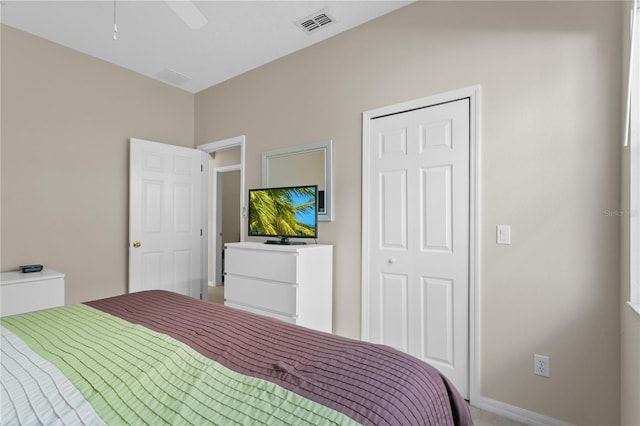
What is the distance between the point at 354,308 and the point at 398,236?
72 cm

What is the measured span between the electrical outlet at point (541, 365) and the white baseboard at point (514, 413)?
0.80 feet

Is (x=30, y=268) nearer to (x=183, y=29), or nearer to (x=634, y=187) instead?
(x=183, y=29)

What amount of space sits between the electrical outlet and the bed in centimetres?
117

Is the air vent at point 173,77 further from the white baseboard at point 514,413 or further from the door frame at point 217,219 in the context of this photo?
the white baseboard at point 514,413

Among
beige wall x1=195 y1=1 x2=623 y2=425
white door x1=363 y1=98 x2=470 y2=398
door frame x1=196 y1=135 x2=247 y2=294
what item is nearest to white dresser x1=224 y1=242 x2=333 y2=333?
white door x1=363 y1=98 x2=470 y2=398

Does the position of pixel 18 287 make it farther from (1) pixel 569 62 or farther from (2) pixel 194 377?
(1) pixel 569 62

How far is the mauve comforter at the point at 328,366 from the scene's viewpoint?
2.77 feet

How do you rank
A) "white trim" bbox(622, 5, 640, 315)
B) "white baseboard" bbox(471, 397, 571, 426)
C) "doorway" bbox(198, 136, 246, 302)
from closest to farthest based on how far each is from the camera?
"white trim" bbox(622, 5, 640, 315), "white baseboard" bbox(471, 397, 571, 426), "doorway" bbox(198, 136, 246, 302)

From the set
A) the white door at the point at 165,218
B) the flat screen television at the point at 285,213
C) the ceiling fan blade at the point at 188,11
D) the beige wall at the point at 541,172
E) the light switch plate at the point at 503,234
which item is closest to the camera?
A: the ceiling fan blade at the point at 188,11

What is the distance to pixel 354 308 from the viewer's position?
2.64 meters

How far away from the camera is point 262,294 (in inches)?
103

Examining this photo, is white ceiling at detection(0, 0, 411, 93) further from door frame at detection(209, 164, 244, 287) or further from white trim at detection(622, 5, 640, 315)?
door frame at detection(209, 164, 244, 287)

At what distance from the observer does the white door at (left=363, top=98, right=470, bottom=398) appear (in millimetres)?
2156

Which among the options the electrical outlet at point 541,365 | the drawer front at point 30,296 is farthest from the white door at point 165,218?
the electrical outlet at point 541,365
